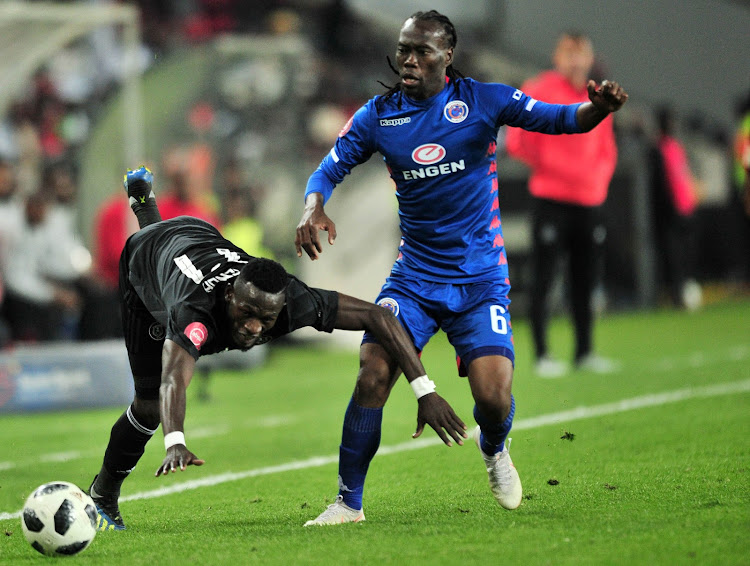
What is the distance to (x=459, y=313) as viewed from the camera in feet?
18.2

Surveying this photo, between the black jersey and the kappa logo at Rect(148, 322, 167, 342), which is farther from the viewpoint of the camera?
the kappa logo at Rect(148, 322, 167, 342)

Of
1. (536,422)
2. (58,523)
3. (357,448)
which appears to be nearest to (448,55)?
(357,448)

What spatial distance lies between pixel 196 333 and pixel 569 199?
6449mm

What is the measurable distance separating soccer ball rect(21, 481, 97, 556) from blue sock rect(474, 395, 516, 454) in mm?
1739

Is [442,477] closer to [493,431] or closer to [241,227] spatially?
[493,431]

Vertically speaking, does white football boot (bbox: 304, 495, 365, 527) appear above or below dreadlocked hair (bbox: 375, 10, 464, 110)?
below

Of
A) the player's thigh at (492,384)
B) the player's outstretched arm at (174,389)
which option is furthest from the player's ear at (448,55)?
the player's outstretched arm at (174,389)

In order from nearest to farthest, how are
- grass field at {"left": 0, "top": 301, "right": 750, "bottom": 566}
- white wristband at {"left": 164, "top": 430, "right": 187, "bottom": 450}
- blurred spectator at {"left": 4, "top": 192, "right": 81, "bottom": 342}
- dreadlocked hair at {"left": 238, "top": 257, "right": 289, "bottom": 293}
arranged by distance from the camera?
white wristband at {"left": 164, "top": 430, "right": 187, "bottom": 450} < grass field at {"left": 0, "top": 301, "right": 750, "bottom": 566} < dreadlocked hair at {"left": 238, "top": 257, "right": 289, "bottom": 293} < blurred spectator at {"left": 4, "top": 192, "right": 81, "bottom": 342}

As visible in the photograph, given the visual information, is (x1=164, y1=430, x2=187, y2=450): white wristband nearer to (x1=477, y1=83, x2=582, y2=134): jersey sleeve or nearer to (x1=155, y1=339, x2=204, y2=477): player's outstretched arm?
(x1=155, y1=339, x2=204, y2=477): player's outstretched arm

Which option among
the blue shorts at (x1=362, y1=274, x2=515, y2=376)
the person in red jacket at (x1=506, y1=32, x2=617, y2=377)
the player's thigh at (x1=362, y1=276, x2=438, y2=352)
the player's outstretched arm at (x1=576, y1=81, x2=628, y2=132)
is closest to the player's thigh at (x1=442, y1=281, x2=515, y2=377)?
the blue shorts at (x1=362, y1=274, x2=515, y2=376)

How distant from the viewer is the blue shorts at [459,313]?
5434mm

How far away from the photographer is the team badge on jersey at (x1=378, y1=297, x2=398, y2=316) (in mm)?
5453

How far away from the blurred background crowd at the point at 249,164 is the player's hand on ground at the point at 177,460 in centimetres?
716

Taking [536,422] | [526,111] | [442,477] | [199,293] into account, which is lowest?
[536,422]
